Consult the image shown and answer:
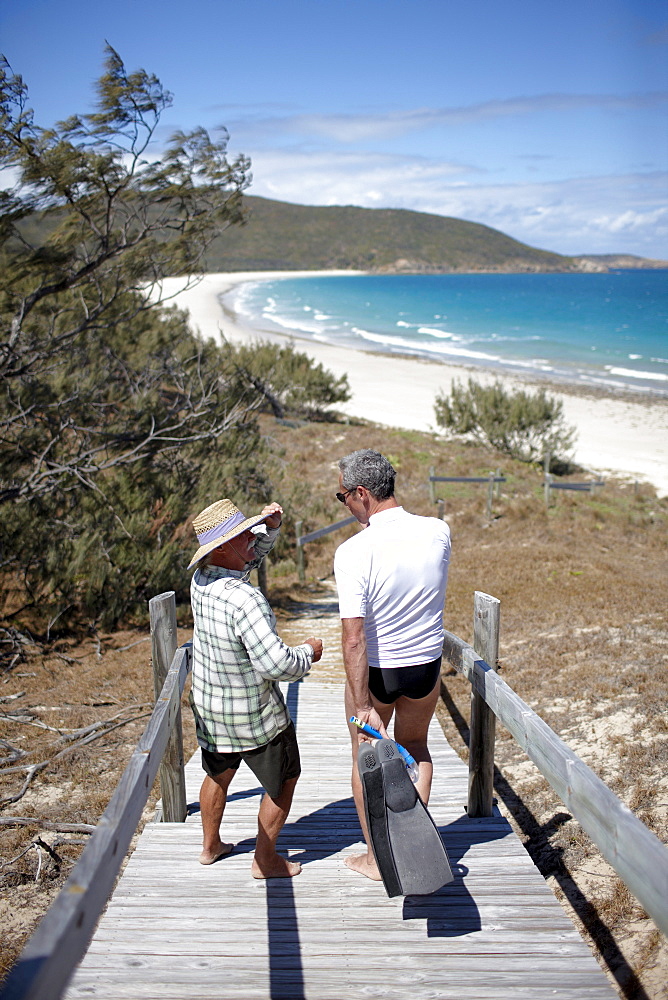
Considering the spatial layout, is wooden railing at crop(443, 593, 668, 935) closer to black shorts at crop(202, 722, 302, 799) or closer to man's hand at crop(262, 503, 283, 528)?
black shorts at crop(202, 722, 302, 799)

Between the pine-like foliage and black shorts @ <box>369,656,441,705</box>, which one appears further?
the pine-like foliage

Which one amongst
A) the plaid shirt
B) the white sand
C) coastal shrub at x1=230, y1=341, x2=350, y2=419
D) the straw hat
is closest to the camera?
the plaid shirt

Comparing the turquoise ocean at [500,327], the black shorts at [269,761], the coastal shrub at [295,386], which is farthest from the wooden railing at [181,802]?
the turquoise ocean at [500,327]

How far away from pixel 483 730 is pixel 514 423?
1750cm

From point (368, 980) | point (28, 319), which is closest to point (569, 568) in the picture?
point (28, 319)

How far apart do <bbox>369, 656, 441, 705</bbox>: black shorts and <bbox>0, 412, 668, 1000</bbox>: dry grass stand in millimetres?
1196

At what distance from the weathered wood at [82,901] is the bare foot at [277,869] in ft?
2.19

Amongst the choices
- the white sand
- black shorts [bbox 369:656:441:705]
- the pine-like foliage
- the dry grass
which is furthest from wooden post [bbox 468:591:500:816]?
the white sand

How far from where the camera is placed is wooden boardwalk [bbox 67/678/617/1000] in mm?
2574

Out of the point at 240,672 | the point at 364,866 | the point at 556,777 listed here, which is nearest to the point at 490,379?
the point at 364,866

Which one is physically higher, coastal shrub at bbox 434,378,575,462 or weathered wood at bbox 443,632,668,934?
weathered wood at bbox 443,632,668,934

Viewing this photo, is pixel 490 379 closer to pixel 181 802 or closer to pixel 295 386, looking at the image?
pixel 295 386

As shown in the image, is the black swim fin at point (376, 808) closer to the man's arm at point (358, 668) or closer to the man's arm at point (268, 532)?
the man's arm at point (358, 668)

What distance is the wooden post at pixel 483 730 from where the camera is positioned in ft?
12.0
